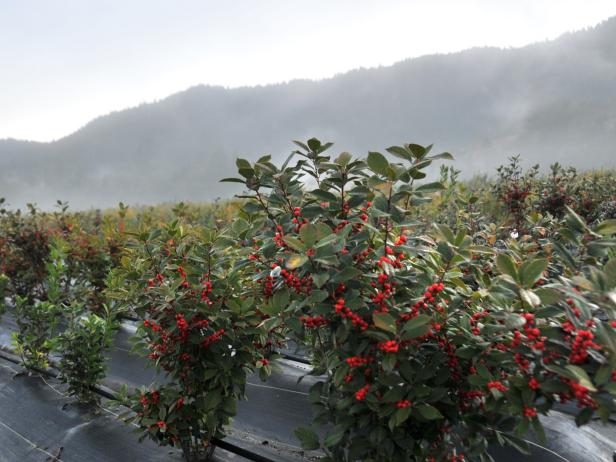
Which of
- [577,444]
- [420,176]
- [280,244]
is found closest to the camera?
[420,176]

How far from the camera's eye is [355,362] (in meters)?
1.21

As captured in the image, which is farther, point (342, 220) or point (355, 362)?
point (342, 220)

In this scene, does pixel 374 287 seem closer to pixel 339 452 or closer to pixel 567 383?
pixel 567 383

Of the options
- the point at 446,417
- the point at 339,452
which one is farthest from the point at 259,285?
the point at 446,417

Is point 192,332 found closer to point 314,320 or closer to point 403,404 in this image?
point 314,320

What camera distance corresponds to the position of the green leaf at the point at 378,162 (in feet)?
4.08

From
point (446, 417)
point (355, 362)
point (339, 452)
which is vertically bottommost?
point (339, 452)

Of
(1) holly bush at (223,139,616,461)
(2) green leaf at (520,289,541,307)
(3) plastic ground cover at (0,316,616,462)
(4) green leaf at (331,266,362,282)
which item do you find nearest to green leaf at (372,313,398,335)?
(1) holly bush at (223,139,616,461)

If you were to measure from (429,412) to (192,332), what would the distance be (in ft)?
3.12

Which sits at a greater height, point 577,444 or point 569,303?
point 569,303

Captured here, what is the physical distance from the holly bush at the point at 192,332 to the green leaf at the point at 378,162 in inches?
25.5

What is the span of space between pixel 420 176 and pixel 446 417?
0.79 meters

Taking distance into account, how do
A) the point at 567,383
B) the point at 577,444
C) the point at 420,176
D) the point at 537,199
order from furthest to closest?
the point at 537,199
the point at 577,444
the point at 420,176
the point at 567,383

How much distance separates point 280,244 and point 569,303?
0.85 m
